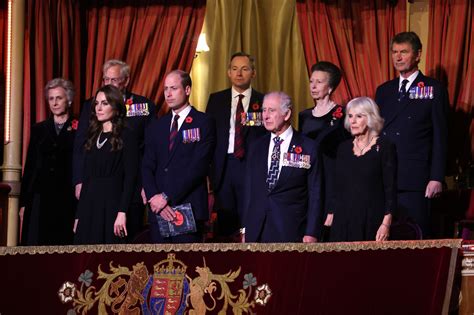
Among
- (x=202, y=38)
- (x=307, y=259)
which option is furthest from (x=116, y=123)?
(x=202, y=38)

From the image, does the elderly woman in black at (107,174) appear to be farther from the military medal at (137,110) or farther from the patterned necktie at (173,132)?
the military medal at (137,110)

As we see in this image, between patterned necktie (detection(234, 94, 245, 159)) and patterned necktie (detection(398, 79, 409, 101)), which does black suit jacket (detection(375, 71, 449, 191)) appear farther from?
patterned necktie (detection(234, 94, 245, 159))

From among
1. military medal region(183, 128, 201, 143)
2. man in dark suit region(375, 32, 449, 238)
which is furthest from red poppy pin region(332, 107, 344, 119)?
military medal region(183, 128, 201, 143)

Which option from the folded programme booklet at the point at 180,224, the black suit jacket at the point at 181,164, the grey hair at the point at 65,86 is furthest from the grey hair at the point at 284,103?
the grey hair at the point at 65,86

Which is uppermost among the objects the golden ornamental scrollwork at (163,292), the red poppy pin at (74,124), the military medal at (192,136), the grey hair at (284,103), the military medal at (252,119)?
the grey hair at (284,103)

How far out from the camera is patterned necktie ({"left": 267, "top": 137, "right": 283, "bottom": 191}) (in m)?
6.58

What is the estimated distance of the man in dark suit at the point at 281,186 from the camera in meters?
6.49

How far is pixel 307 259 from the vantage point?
5996mm

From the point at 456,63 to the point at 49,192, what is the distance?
3.46m

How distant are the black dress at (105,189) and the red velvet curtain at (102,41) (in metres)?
2.17

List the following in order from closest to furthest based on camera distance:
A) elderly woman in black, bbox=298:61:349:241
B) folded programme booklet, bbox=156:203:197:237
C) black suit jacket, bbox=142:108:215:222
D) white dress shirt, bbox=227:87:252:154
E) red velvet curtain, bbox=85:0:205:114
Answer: folded programme booklet, bbox=156:203:197:237
black suit jacket, bbox=142:108:215:222
elderly woman in black, bbox=298:61:349:241
white dress shirt, bbox=227:87:252:154
red velvet curtain, bbox=85:0:205:114

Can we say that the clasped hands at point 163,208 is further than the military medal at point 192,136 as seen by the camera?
No

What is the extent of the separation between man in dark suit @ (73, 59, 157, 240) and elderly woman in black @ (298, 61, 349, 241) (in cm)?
115

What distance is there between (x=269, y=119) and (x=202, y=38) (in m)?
2.91
